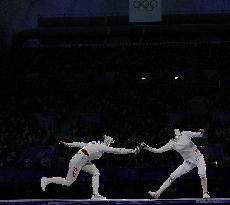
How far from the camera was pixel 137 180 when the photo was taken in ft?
→ 60.3

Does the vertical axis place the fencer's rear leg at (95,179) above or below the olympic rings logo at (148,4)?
below

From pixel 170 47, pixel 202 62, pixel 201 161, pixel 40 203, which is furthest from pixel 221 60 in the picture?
pixel 40 203

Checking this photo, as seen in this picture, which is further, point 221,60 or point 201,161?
point 221,60

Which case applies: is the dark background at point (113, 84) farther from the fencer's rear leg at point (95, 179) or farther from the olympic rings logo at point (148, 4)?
the fencer's rear leg at point (95, 179)

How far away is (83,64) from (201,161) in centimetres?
1620

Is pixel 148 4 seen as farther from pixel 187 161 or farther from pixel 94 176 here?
pixel 94 176

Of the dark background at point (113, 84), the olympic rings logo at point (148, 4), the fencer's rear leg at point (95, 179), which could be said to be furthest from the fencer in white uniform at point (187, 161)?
the olympic rings logo at point (148, 4)

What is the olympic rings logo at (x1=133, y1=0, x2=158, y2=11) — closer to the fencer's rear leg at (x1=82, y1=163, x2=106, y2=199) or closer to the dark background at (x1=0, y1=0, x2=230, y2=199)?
the dark background at (x1=0, y1=0, x2=230, y2=199)

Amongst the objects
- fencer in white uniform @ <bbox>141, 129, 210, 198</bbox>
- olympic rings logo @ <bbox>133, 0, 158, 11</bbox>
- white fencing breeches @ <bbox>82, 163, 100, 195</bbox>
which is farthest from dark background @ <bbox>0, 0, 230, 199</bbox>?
white fencing breeches @ <bbox>82, 163, 100, 195</bbox>

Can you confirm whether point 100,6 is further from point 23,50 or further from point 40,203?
point 40,203

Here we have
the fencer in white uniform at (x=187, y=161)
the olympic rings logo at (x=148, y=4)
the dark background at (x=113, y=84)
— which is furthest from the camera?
the dark background at (x=113, y=84)

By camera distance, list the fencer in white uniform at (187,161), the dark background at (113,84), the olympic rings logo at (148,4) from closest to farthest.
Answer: the fencer in white uniform at (187,161) < the olympic rings logo at (148,4) < the dark background at (113,84)

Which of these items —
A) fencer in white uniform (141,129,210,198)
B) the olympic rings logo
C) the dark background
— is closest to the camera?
fencer in white uniform (141,129,210,198)

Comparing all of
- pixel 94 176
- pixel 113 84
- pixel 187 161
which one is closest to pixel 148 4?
pixel 113 84
